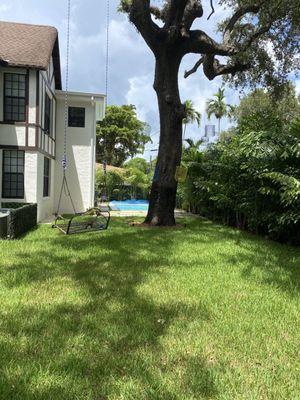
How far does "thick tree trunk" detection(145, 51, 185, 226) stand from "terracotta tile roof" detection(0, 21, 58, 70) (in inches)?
Answer: 174

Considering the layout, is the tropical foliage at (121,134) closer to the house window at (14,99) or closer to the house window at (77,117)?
the house window at (77,117)

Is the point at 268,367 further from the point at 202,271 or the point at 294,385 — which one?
the point at 202,271

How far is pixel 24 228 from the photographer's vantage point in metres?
11.2

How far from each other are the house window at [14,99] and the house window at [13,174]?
132cm

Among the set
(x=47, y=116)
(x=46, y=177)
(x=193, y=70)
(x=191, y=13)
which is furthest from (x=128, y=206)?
(x=191, y=13)

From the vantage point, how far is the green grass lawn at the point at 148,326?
3.18 m

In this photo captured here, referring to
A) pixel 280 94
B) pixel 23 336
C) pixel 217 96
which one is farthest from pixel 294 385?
pixel 217 96

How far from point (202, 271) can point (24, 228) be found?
6.22 meters

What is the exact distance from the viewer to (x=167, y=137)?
44.0 ft

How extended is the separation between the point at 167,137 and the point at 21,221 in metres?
5.58

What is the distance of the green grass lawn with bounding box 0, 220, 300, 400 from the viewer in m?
3.18

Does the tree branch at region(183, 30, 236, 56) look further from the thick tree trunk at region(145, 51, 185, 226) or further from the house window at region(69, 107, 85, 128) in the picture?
the house window at region(69, 107, 85, 128)

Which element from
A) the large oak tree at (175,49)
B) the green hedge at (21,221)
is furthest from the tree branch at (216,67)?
the green hedge at (21,221)

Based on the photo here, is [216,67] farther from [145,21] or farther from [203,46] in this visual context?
[145,21]
